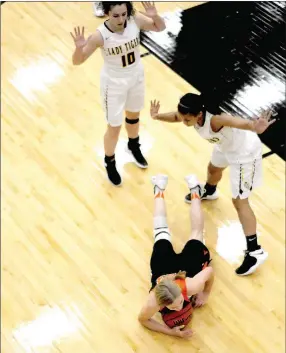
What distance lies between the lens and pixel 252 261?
350 cm

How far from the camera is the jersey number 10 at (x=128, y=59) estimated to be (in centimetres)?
319

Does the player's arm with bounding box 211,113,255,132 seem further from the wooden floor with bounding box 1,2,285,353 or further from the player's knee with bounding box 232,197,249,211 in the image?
the wooden floor with bounding box 1,2,285,353

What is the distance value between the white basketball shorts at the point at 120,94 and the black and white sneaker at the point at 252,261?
1.13 m

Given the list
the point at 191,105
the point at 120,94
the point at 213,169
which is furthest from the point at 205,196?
the point at 191,105

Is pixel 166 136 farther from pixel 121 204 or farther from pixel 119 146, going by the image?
pixel 121 204

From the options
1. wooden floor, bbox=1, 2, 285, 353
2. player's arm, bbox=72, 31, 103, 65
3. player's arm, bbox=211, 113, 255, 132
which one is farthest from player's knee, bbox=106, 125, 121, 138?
player's arm, bbox=211, 113, 255, 132

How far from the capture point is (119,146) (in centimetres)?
422

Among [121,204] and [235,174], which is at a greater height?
[235,174]

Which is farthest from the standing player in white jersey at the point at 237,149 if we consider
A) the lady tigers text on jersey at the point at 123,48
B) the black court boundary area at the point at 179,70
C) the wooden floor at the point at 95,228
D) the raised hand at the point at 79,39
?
the black court boundary area at the point at 179,70

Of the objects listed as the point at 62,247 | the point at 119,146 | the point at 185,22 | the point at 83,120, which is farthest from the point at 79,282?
the point at 185,22

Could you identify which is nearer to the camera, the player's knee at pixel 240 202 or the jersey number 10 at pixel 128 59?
the jersey number 10 at pixel 128 59

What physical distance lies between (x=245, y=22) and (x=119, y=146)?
171 cm

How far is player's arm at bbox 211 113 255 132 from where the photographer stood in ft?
9.57

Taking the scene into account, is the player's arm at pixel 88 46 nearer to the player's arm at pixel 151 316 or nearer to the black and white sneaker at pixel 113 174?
the black and white sneaker at pixel 113 174
